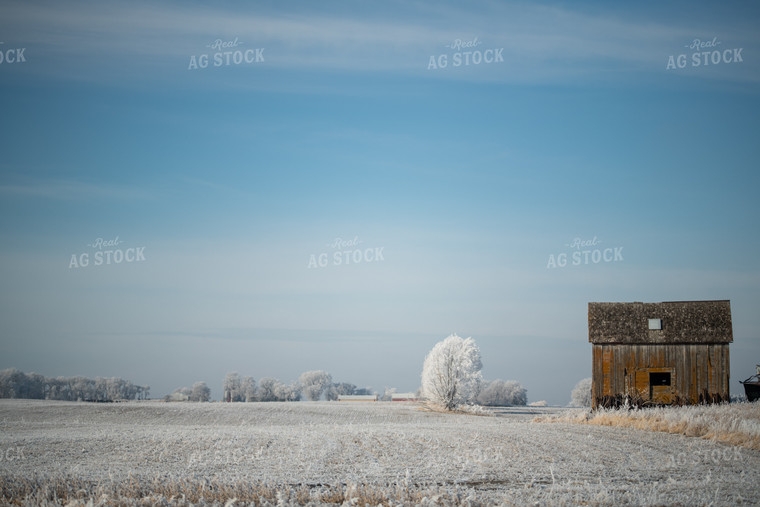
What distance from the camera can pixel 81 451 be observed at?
19.5 metres

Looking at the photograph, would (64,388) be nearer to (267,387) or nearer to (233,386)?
(233,386)

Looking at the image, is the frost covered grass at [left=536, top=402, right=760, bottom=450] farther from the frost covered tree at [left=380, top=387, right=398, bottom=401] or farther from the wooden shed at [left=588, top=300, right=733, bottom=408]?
the frost covered tree at [left=380, top=387, right=398, bottom=401]

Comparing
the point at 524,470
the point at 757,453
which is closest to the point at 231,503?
the point at 524,470

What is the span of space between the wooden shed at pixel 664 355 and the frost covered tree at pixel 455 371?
72.4 feet

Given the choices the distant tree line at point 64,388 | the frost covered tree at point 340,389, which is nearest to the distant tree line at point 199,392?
the distant tree line at point 64,388

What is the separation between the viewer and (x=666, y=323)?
132ft

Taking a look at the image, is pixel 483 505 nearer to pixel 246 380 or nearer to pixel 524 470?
pixel 524 470

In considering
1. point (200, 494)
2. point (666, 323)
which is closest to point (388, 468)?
point (200, 494)

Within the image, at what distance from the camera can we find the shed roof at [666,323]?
39531 mm

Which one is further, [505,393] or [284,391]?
[284,391]

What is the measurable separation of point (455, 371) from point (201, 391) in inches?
3612

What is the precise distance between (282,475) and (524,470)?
5767 millimetres

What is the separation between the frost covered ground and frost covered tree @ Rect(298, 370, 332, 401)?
121799 millimetres

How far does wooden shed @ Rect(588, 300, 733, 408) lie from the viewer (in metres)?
38.9
